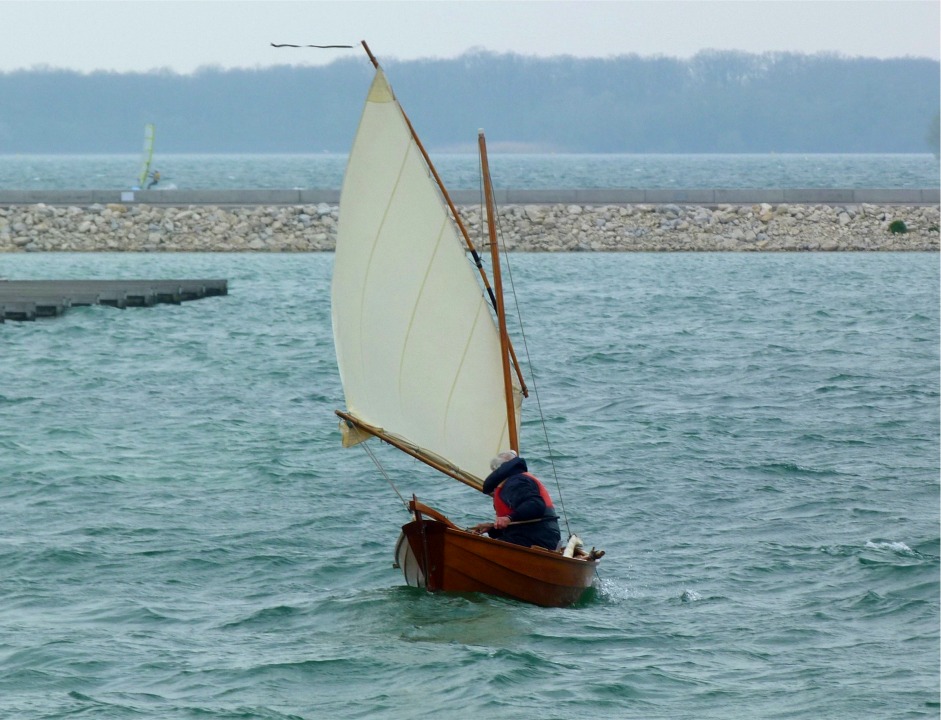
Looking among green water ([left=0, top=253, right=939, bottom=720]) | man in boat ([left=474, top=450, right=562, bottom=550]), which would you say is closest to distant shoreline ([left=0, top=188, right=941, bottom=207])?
green water ([left=0, top=253, right=939, bottom=720])

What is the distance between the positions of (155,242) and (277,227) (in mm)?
4844

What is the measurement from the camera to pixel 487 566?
46.6 feet

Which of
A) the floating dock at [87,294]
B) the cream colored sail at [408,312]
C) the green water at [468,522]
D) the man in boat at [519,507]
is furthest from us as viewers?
the floating dock at [87,294]

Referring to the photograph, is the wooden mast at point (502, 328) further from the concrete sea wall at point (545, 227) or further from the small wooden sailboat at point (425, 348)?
the concrete sea wall at point (545, 227)

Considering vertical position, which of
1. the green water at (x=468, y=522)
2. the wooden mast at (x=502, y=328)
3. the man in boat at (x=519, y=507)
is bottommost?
the green water at (x=468, y=522)

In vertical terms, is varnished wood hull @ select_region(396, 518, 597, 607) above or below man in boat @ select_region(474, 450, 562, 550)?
below

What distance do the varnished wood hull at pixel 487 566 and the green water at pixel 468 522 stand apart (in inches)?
7.2

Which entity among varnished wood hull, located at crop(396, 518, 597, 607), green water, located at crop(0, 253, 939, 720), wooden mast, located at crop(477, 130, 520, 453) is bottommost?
green water, located at crop(0, 253, 939, 720)

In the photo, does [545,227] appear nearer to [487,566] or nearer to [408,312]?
[408,312]

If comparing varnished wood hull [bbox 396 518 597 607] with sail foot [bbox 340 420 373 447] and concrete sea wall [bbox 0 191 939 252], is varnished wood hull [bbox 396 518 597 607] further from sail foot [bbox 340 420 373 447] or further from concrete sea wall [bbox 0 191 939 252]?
concrete sea wall [bbox 0 191 939 252]

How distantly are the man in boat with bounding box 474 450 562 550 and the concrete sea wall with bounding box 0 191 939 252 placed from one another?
42.3 meters

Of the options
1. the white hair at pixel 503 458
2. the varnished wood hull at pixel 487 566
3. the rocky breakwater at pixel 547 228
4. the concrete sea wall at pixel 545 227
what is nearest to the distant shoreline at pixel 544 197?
the concrete sea wall at pixel 545 227

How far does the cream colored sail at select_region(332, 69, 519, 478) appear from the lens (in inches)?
587

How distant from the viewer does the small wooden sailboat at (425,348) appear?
14.3 m
